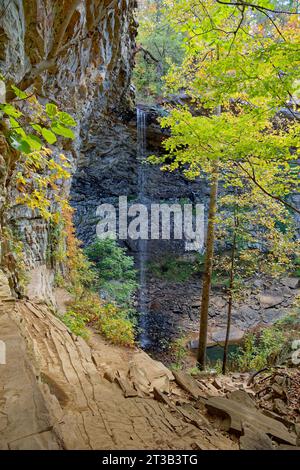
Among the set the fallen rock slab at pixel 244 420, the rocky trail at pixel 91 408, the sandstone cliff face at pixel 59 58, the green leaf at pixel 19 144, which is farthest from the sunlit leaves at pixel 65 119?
the fallen rock slab at pixel 244 420

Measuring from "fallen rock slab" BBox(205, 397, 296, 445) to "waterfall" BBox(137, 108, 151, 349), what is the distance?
743cm

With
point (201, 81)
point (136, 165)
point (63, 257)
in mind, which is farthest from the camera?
point (136, 165)

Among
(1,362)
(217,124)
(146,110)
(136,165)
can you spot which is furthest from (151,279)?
(1,362)

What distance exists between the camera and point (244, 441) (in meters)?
2.09

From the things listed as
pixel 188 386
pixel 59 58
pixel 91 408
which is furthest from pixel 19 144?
pixel 59 58

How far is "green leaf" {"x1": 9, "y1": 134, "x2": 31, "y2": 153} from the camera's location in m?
1.28

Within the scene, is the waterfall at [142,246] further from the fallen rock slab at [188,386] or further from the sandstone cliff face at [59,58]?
the fallen rock slab at [188,386]

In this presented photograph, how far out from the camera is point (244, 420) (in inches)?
98.9

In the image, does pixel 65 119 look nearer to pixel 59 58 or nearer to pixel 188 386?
pixel 188 386

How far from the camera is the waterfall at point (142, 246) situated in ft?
35.5

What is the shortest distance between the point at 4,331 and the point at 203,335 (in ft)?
18.7

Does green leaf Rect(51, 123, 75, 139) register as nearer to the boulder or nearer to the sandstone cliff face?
the sandstone cliff face

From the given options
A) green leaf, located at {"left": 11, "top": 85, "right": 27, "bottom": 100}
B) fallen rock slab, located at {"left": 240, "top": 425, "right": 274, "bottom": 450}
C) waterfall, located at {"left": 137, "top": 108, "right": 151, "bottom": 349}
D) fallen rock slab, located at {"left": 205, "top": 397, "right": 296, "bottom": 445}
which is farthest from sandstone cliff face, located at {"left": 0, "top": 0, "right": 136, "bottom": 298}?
fallen rock slab, located at {"left": 240, "top": 425, "right": 274, "bottom": 450}

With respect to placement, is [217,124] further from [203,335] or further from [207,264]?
[203,335]
